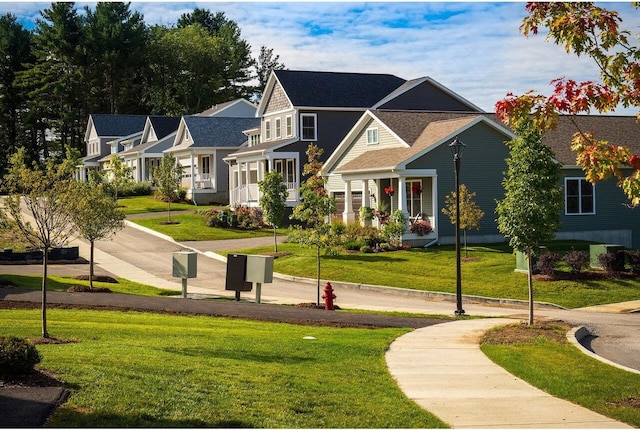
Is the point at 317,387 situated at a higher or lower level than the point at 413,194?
lower

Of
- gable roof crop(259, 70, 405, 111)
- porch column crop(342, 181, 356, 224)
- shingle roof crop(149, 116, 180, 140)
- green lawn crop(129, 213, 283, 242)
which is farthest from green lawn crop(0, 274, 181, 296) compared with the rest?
shingle roof crop(149, 116, 180, 140)

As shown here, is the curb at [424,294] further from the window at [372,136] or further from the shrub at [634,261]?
the window at [372,136]

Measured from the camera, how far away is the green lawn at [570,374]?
37.6 feet

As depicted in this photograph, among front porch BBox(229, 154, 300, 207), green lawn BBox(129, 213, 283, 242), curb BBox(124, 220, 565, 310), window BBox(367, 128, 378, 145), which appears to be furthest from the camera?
front porch BBox(229, 154, 300, 207)

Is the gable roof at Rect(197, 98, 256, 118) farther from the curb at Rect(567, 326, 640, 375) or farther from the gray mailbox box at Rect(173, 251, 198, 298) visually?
the curb at Rect(567, 326, 640, 375)

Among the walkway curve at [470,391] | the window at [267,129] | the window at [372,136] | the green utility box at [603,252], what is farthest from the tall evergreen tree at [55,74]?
the walkway curve at [470,391]

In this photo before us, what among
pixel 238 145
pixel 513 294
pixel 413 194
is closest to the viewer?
pixel 513 294

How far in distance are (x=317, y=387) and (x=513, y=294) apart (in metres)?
18.2

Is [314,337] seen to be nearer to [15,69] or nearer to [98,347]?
[98,347]

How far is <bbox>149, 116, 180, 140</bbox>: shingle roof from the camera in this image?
74.5m

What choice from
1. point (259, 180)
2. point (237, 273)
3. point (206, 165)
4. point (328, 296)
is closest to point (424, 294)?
point (328, 296)

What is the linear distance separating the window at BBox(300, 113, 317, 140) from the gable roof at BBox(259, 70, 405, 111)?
748mm

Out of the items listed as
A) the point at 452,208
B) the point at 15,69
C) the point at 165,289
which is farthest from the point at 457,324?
the point at 15,69

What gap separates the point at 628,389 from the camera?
40.5 ft
